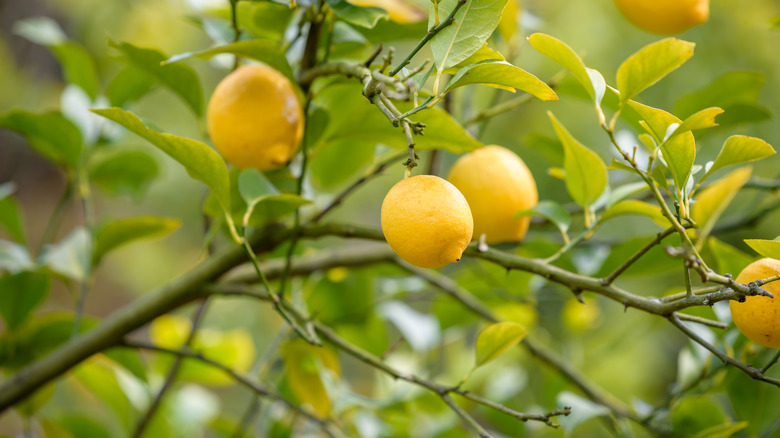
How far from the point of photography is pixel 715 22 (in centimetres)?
179

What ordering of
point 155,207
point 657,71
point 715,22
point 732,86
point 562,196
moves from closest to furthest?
1. point 657,71
2. point 732,86
3. point 715,22
4. point 562,196
5. point 155,207

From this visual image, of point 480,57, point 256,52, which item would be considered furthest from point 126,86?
point 480,57

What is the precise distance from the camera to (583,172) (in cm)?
38

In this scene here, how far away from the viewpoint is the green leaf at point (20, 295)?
1.75ft

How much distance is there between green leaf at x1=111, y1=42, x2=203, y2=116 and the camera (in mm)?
393

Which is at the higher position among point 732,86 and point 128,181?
point 732,86

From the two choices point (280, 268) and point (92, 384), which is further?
point (92, 384)

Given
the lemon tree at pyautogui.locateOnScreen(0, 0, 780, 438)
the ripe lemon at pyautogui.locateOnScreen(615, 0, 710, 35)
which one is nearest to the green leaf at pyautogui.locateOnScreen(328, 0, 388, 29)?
the lemon tree at pyautogui.locateOnScreen(0, 0, 780, 438)

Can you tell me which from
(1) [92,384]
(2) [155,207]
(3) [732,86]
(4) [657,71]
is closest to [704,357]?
(3) [732,86]

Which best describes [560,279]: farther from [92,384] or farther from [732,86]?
[92,384]

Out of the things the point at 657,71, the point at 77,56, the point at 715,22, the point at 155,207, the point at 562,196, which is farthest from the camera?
the point at 155,207

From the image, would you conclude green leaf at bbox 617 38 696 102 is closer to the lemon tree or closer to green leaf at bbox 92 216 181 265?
the lemon tree

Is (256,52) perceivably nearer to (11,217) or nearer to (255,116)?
(255,116)

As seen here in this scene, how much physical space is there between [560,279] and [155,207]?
7.55 ft
